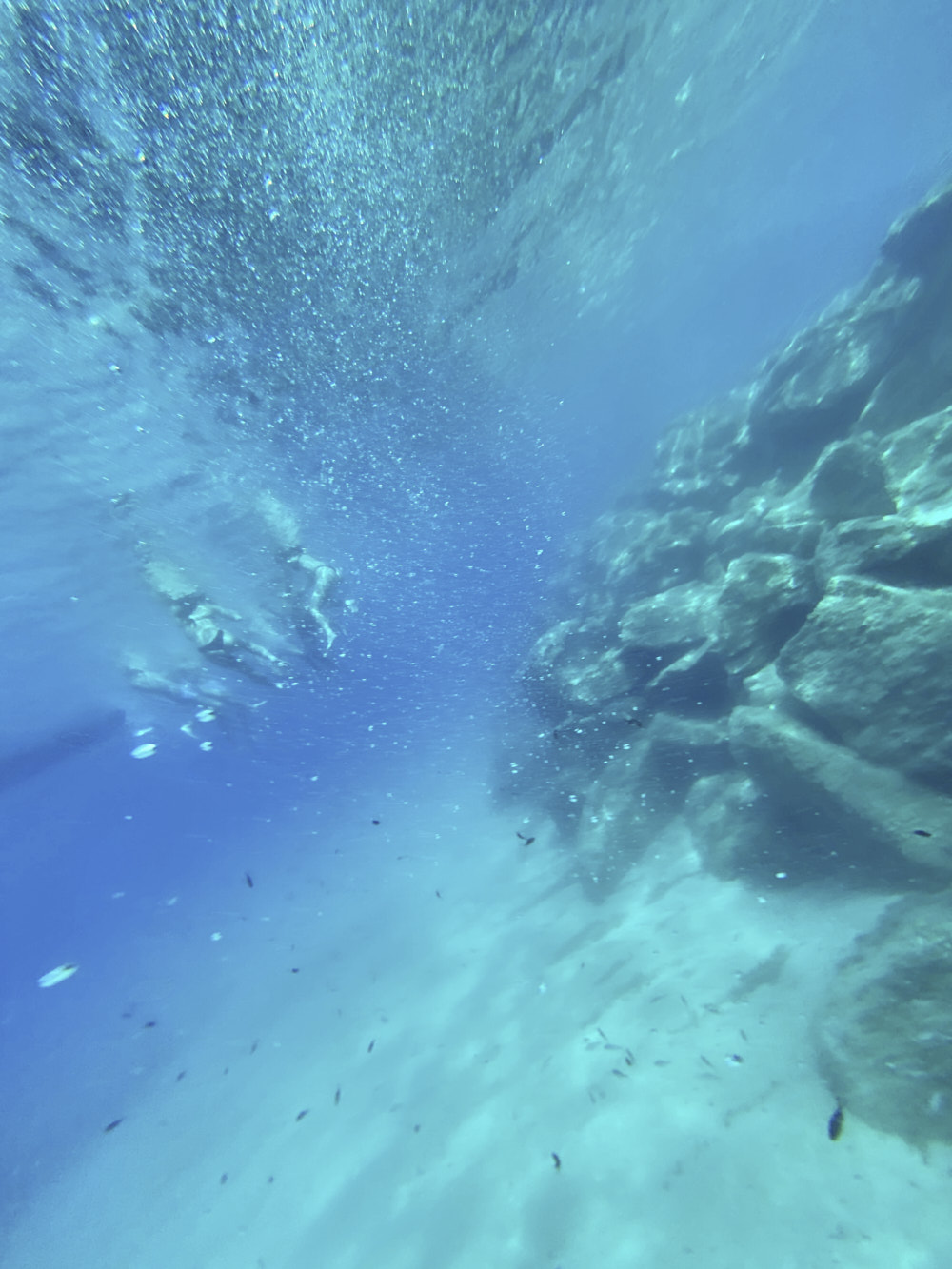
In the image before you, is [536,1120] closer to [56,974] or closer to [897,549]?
[56,974]

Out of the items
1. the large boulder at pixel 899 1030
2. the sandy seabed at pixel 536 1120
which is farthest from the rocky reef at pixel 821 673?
the sandy seabed at pixel 536 1120

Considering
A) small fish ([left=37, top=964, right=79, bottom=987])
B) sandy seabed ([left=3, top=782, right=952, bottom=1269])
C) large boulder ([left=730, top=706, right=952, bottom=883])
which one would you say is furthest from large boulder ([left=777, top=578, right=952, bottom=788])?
small fish ([left=37, top=964, right=79, bottom=987])

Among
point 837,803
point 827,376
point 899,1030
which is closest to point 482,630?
point 827,376

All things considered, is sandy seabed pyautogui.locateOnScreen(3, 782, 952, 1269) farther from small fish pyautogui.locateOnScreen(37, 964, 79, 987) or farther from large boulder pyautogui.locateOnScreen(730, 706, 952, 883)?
small fish pyautogui.locateOnScreen(37, 964, 79, 987)

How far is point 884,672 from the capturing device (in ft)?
19.1

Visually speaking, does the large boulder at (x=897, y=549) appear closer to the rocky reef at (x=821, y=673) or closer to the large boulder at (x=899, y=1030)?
the rocky reef at (x=821, y=673)

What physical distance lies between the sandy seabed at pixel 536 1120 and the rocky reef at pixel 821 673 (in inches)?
21.4

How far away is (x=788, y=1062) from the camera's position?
17.4ft

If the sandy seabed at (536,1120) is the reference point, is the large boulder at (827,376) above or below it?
above

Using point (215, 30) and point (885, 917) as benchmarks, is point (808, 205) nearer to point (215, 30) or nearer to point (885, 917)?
point (215, 30)

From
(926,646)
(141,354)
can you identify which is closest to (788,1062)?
(926,646)

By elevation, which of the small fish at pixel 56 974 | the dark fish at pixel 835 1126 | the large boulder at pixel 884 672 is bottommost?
the dark fish at pixel 835 1126

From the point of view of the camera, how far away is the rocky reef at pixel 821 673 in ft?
17.3

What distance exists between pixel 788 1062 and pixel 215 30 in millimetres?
14742
